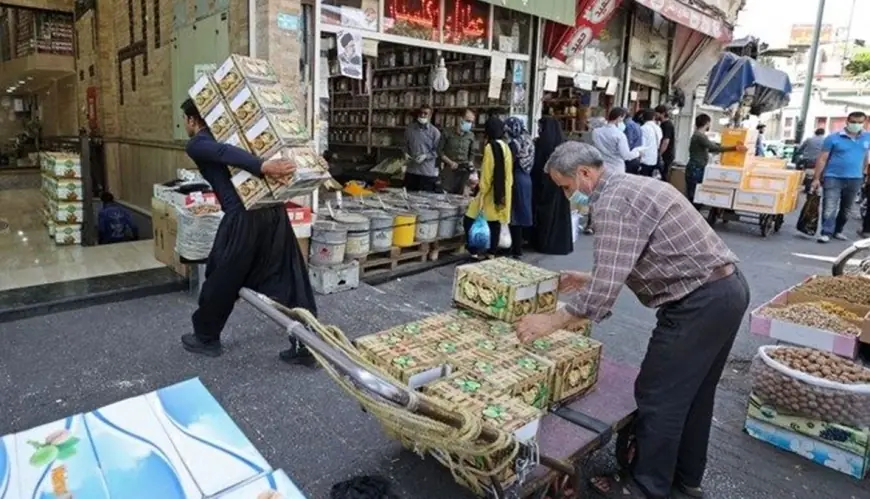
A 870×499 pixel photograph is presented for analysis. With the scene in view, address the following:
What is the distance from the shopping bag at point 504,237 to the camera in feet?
21.7

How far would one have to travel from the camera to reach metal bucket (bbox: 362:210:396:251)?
5.88 meters

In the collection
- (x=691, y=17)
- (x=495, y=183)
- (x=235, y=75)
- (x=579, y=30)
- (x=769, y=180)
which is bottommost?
(x=495, y=183)

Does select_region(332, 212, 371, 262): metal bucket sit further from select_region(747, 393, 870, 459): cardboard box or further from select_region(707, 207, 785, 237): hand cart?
→ select_region(707, 207, 785, 237): hand cart

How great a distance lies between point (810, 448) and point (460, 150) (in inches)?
269

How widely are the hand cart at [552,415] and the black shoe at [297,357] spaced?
196 cm

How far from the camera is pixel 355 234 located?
561 centimetres

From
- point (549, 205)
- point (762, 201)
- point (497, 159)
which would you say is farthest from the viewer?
point (762, 201)

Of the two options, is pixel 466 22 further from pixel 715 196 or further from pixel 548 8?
pixel 715 196

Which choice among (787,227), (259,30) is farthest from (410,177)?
(787,227)

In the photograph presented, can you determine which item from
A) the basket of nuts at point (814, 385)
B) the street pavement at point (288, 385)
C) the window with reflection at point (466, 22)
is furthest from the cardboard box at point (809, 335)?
the window with reflection at point (466, 22)

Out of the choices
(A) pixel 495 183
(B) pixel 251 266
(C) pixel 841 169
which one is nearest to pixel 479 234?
(A) pixel 495 183

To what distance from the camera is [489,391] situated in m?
2.23

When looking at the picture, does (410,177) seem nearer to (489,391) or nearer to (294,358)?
(294,358)

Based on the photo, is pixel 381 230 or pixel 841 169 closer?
pixel 381 230
